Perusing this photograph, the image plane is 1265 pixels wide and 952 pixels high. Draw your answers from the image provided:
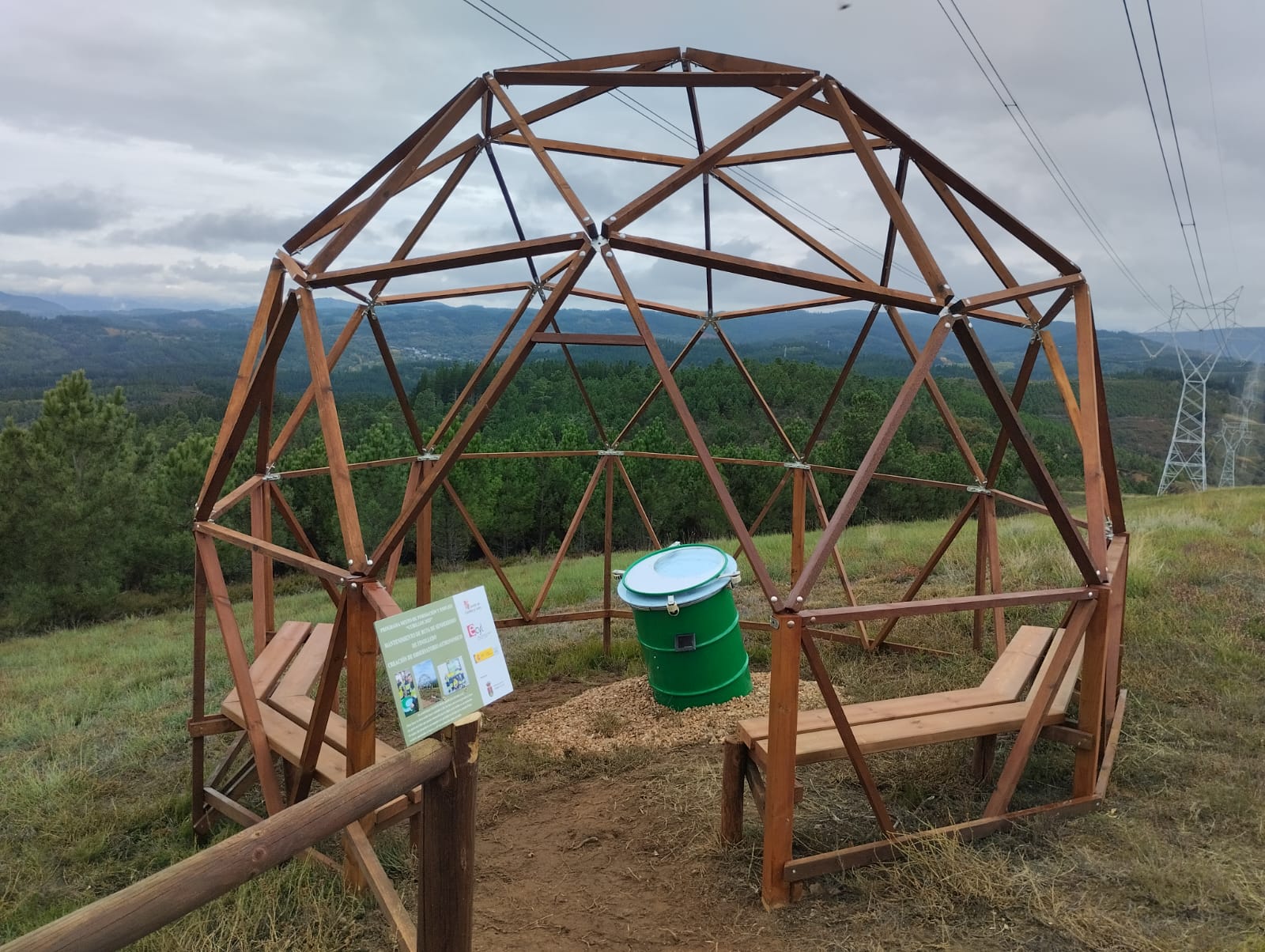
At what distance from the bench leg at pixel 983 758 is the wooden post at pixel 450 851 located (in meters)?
3.55

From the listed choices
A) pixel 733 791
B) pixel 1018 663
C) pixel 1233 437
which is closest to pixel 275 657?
pixel 733 791

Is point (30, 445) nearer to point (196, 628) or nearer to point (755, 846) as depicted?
point (196, 628)

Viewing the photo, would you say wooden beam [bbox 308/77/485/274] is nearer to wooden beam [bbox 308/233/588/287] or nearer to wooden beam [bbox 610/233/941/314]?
wooden beam [bbox 308/233/588/287]

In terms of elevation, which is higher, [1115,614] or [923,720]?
[1115,614]

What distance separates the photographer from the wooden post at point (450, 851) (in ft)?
8.20

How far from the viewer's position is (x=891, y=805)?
4.79m

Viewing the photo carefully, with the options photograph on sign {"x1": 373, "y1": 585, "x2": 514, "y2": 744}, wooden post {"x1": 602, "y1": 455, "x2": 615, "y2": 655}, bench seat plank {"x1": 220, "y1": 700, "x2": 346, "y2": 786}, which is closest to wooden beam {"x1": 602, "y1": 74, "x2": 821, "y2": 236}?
photograph on sign {"x1": 373, "y1": 585, "x2": 514, "y2": 744}

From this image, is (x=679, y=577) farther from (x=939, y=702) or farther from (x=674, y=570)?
(x=939, y=702)

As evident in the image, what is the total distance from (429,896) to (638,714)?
4.34 m

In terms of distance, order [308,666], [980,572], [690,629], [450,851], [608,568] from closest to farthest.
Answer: [450,851]
[308,666]
[690,629]
[980,572]
[608,568]

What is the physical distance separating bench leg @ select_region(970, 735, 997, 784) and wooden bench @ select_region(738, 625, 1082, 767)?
0.27 m

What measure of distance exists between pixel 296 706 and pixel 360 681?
1465 millimetres

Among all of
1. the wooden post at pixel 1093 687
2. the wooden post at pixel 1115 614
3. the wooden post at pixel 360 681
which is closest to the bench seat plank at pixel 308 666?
the wooden post at pixel 360 681

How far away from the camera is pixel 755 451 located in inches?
975
